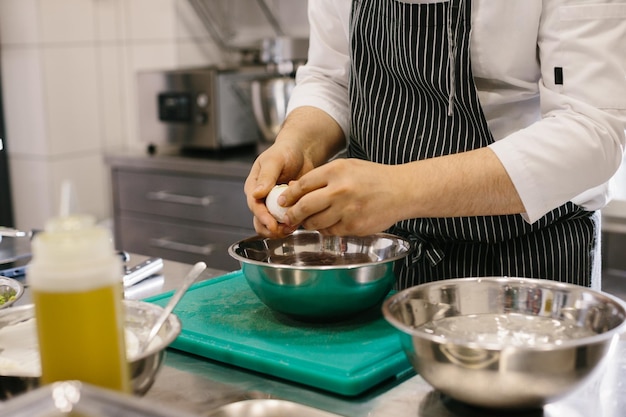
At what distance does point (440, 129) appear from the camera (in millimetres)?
1374

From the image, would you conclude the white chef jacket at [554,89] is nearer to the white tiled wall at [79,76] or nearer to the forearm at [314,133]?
the forearm at [314,133]

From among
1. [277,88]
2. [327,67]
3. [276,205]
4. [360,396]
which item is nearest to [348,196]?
[276,205]

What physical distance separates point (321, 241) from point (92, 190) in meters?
2.09

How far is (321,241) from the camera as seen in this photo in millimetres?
1316

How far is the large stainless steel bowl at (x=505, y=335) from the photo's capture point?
82cm

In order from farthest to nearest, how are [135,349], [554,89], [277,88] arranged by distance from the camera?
[277,88] → [554,89] → [135,349]

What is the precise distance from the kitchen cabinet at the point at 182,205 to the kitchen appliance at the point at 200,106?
67 mm

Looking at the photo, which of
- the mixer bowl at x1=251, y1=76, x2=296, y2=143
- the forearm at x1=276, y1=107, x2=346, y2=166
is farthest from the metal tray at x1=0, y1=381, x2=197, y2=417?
the mixer bowl at x1=251, y1=76, x2=296, y2=143

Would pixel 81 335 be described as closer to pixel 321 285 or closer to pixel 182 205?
pixel 321 285

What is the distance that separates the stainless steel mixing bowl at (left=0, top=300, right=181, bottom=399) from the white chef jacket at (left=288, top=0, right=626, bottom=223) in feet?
1.64

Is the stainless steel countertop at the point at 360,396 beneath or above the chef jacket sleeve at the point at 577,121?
beneath

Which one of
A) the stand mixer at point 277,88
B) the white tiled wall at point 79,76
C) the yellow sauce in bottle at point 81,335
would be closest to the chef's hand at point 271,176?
the yellow sauce in bottle at point 81,335

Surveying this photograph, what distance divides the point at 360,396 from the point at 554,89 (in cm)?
55

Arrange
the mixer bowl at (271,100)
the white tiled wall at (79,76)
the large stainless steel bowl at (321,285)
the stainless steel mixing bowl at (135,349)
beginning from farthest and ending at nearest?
the white tiled wall at (79,76)
the mixer bowl at (271,100)
the large stainless steel bowl at (321,285)
the stainless steel mixing bowl at (135,349)
